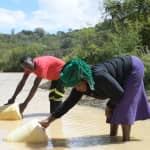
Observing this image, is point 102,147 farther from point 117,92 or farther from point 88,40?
point 88,40

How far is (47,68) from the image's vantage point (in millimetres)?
9359

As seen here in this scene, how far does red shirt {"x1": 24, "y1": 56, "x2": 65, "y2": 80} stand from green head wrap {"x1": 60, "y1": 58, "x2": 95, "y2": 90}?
261cm

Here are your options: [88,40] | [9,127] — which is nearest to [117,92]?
[9,127]

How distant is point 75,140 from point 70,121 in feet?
7.23

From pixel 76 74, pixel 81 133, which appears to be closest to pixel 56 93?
pixel 81 133

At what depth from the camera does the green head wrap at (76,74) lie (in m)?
6.55

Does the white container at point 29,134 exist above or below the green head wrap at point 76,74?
below

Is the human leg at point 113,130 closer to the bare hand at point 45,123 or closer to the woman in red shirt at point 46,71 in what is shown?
the bare hand at point 45,123

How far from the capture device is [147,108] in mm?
7176

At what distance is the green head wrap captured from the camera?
21.5 feet

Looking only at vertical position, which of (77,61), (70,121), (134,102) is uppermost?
(77,61)

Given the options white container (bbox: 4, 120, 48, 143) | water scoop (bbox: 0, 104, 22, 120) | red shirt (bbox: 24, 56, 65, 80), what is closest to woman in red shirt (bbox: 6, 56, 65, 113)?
red shirt (bbox: 24, 56, 65, 80)

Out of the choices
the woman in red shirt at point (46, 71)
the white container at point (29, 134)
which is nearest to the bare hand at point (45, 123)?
the white container at point (29, 134)

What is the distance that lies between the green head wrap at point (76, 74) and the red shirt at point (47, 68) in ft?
8.56
